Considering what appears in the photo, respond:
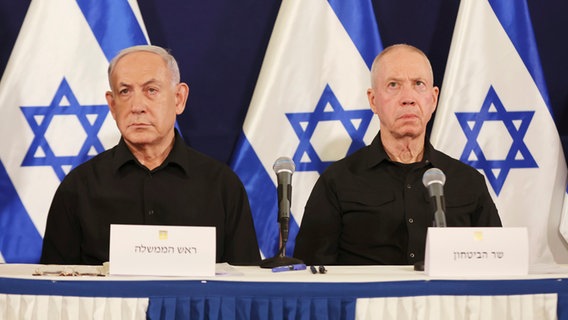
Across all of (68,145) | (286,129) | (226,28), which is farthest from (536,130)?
(68,145)

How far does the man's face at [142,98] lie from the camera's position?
3418 millimetres

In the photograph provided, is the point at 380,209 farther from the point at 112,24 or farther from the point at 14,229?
the point at 14,229

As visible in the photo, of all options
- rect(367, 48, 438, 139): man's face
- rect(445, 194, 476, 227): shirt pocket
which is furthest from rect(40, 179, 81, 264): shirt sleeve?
rect(445, 194, 476, 227): shirt pocket

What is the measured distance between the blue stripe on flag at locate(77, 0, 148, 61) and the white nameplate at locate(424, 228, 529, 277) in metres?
2.02

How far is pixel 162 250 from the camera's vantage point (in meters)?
2.33

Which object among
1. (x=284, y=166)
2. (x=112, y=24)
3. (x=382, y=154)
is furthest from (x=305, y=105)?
(x=284, y=166)

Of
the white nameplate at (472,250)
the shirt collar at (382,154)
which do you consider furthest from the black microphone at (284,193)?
the shirt collar at (382,154)

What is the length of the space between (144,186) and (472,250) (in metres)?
1.46

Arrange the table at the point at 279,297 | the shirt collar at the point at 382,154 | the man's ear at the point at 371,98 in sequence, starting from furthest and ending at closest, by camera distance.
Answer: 1. the man's ear at the point at 371,98
2. the shirt collar at the point at 382,154
3. the table at the point at 279,297

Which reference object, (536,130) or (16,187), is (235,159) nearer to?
(16,187)

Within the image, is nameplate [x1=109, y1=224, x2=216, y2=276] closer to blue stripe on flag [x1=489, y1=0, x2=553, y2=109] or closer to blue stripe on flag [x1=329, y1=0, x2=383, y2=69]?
blue stripe on flag [x1=329, y1=0, x2=383, y2=69]

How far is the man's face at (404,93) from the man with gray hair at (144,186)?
655 millimetres

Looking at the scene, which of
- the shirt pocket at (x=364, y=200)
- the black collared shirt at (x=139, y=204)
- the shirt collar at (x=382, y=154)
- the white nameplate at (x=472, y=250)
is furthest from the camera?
the shirt collar at (x=382, y=154)

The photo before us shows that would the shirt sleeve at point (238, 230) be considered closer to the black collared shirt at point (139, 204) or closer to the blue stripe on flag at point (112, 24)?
the black collared shirt at point (139, 204)
